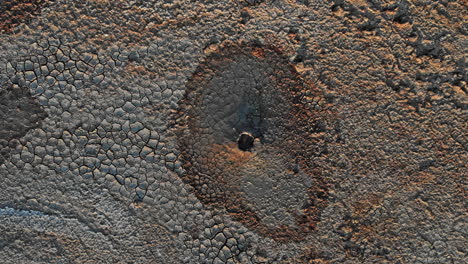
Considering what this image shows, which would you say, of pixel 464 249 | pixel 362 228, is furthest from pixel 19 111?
pixel 464 249

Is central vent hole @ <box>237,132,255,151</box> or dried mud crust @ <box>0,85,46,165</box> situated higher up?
central vent hole @ <box>237,132,255,151</box>

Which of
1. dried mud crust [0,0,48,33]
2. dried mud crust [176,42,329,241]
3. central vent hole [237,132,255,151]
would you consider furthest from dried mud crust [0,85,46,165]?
central vent hole [237,132,255,151]

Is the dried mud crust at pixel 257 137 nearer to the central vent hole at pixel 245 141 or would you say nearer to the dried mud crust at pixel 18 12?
the central vent hole at pixel 245 141

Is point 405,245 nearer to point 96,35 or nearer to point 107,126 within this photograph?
point 107,126

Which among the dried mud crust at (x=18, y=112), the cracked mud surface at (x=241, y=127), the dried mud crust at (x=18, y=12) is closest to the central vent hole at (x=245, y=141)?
the cracked mud surface at (x=241, y=127)

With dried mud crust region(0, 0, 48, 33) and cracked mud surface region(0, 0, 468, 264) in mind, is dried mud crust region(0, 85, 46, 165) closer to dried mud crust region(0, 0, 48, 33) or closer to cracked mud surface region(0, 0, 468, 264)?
cracked mud surface region(0, 0, 468, 264)

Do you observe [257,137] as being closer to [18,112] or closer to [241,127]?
[241,127]

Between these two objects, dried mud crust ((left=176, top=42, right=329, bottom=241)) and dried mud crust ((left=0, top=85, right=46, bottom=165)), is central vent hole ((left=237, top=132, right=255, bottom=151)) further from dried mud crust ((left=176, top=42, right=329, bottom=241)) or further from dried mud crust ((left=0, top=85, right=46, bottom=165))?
dried mud crust ((left=0, top=85, right=46, bottom=165))
